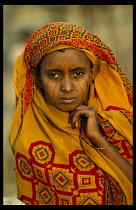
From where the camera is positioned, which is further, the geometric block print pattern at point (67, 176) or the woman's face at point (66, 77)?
the geometric block print pattern at point (67, 176)

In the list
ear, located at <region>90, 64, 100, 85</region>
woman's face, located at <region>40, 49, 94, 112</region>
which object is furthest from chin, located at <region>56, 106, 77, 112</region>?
ear, located at <region>90, 64, 100, 85</region>

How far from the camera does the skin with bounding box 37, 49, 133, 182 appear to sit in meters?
2.35

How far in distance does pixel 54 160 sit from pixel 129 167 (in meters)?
0.55

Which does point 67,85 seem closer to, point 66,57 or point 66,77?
point 66,77

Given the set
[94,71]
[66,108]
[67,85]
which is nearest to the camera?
A: [67,85]

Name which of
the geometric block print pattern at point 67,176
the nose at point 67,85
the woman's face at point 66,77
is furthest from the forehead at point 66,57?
the geometric block print pattern at point 67,176

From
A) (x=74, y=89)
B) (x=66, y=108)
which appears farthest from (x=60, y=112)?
(x=74, y=89)

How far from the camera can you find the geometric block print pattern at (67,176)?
2520mm

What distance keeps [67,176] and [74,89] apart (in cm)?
65

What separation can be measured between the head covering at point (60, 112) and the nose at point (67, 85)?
0.22m

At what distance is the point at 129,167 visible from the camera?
7.91 ft

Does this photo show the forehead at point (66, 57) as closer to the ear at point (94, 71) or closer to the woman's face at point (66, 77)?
the woman's face at point (66, 77)

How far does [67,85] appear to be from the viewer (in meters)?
2.33

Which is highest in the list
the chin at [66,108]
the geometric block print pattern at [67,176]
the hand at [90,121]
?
the chin at [66,108]
